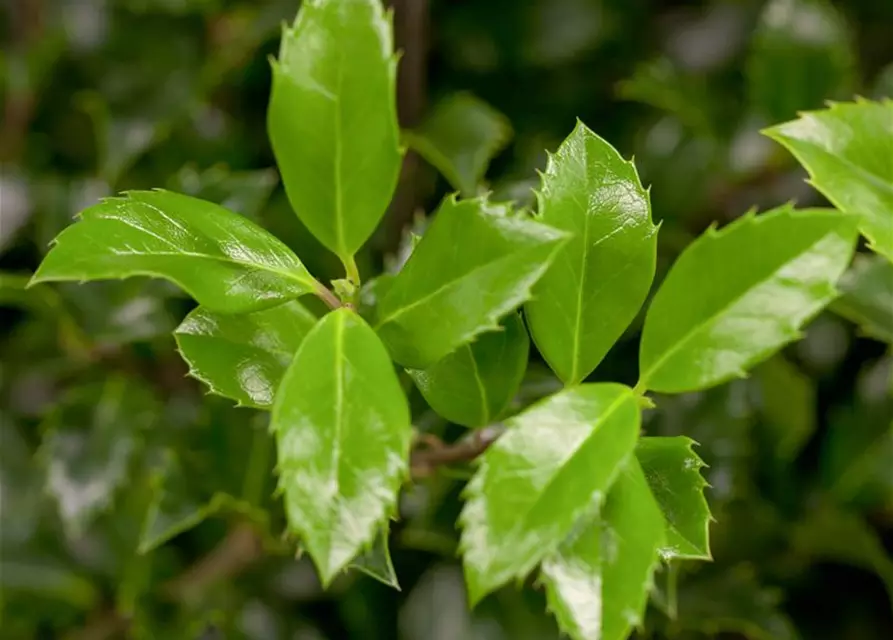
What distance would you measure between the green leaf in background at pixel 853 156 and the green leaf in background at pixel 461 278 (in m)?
0.16

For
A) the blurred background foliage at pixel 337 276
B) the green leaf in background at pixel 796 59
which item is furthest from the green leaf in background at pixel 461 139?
the green leaf in background at pixel 796 59

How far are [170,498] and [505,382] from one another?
32 centimetres

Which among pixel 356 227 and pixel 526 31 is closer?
pixel 356 227

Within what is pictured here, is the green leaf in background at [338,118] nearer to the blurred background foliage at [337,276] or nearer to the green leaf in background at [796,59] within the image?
the blurred background foliage at [337,276]

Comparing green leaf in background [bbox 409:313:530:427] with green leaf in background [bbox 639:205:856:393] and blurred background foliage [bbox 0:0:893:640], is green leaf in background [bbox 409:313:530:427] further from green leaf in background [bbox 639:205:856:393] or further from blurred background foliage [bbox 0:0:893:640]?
blurred background foliage [bbox 0:0:893:640]

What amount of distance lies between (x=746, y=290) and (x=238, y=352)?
22 centimetres

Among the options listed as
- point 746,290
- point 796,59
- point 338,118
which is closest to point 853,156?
point 746,290

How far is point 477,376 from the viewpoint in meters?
0.45

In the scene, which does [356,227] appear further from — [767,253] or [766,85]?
[766,85]

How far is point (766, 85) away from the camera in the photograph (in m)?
0.83

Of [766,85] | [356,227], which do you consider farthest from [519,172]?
[356,227]

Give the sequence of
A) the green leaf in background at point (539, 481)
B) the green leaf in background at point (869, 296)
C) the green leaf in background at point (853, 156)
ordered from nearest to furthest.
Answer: the green leaf in background at point (539, 481)
the green leaf in background at point (853, 156)
the green leaf in background at point (869, 296)

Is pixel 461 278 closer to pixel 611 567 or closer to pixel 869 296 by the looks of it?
pixel 611 567

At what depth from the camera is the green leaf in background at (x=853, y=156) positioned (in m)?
0.45
